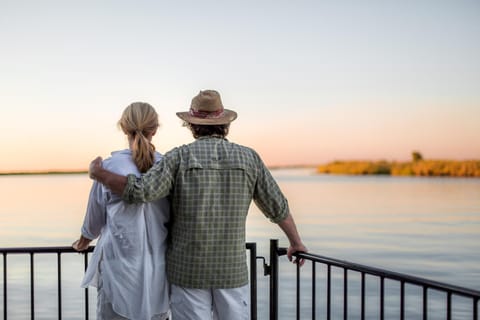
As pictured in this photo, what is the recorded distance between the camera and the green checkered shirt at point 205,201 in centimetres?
283

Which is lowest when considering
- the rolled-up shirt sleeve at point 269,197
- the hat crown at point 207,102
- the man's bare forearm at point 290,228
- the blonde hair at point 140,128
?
the man's bare forearm at point 290,228

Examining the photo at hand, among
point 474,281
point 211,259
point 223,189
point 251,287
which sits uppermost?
point 223,189

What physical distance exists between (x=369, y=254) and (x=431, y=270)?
217 centimetres

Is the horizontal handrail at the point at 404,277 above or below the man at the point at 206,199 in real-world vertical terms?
below

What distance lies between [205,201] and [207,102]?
1.43ft

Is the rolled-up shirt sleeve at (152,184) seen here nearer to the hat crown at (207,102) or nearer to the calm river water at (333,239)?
the hat crown at (207,102)

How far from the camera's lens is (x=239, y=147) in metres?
2.93

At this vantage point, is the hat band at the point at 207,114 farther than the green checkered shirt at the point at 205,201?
Yes

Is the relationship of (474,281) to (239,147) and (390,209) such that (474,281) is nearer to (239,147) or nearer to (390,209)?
(239,147)

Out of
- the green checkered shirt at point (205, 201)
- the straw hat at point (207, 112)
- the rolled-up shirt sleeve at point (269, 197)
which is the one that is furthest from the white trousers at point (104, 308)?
the straw hat at point (207, 112)

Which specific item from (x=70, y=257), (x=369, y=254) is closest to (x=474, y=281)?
(x=369, y=254)

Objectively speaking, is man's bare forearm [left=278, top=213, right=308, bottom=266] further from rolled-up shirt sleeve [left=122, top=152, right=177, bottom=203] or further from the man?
rolled-up shirt sleeve [left=122, top=152, right=177, bottom=203]

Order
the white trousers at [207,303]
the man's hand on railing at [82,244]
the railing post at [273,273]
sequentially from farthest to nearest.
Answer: the railing post at [273,273] < the man's hand on railing at [82,244] < the white trousers at [207,303]

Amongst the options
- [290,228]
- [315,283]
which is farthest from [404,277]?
[315,283]
